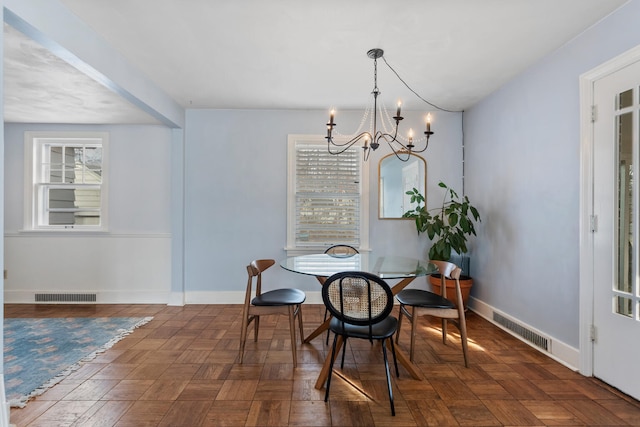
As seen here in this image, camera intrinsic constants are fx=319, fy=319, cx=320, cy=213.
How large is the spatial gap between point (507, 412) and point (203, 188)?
12.4 feet

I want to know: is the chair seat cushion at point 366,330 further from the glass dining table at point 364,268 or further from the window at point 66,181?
the window at point 66,181

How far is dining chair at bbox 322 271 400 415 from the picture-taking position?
1.89m

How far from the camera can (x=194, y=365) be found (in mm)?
2506

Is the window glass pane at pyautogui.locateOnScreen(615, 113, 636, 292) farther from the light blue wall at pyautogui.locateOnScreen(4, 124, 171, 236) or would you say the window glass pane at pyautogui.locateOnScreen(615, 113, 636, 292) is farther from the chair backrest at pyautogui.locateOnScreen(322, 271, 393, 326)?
the light blue wall at pyautogui.locateOnScreen(4, 124, 171, 236)

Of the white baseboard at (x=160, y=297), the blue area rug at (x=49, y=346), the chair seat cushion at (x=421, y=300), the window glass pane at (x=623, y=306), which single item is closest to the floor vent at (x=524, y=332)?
the window glass pane at (x=623, y=306)

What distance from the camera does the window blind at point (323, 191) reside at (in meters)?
4.16

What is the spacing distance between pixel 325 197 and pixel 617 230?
9.25 ft

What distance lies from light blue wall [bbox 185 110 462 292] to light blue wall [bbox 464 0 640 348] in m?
0.81

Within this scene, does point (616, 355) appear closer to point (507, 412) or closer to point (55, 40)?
point (507, 412)

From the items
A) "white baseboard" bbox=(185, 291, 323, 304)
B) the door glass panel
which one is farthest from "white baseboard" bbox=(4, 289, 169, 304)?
the door glass panel

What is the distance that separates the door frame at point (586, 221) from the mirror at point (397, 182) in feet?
6.27

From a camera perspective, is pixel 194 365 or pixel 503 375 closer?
pixel 503 375

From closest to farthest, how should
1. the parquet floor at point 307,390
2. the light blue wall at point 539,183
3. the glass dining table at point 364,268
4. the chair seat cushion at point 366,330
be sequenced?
the parquet floor at point 307,390 < the chair seat cushion at point 366,330 < the glass dining table at point 364,268 < the light blue wall at point 539,183

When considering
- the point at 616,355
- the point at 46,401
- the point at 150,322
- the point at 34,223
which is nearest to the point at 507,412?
the point at 616,355
